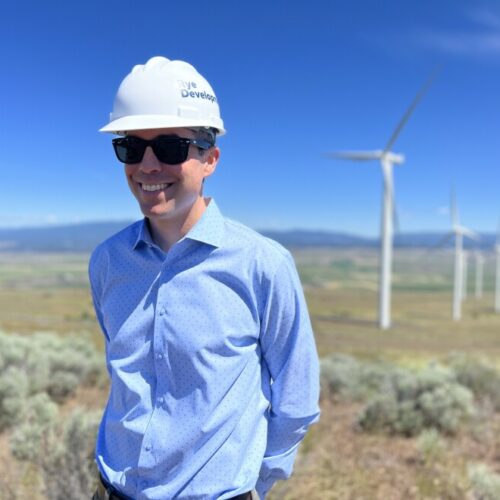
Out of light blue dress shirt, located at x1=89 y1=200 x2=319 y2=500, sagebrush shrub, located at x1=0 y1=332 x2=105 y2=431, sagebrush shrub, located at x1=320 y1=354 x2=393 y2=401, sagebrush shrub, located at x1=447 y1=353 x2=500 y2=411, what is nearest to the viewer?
light blue dress shirt, located at x1=89 y1=200 x2=319 y2=500

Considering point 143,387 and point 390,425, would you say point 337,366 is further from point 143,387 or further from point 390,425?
point 143,387

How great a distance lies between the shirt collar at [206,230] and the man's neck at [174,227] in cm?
3

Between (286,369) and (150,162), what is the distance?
1029 mm

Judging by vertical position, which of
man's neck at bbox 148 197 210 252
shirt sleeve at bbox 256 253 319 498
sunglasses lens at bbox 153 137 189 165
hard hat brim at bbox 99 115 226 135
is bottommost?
shirt sleeve at bbox 256 253 319 498

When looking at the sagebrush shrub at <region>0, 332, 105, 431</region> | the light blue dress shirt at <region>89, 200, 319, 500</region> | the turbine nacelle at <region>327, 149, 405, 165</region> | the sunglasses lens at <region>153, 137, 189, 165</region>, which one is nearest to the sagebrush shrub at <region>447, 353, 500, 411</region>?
the sagebrush shrub at <region>0, 332, 105, 431</region>

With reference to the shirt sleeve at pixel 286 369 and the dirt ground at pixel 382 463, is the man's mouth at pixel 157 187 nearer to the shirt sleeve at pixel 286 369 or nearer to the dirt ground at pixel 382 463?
the shirt sleeve at pixel 286 369

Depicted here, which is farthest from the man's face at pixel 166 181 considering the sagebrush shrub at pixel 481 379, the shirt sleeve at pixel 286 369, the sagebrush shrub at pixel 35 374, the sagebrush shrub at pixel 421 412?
the sagebrush shrub at pixel 481 379

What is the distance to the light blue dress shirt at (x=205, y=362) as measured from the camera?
2375 mm

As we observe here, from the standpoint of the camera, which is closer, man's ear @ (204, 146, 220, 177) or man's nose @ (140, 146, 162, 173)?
man's nose @ (140, 146, 162, 173)

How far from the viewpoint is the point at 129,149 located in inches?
98.9

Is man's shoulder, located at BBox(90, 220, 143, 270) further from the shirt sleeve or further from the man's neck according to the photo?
the shirt sleeve

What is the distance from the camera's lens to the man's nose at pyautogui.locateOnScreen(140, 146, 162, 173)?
2447 millimetres

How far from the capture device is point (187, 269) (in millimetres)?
2451

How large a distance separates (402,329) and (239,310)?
170ft
